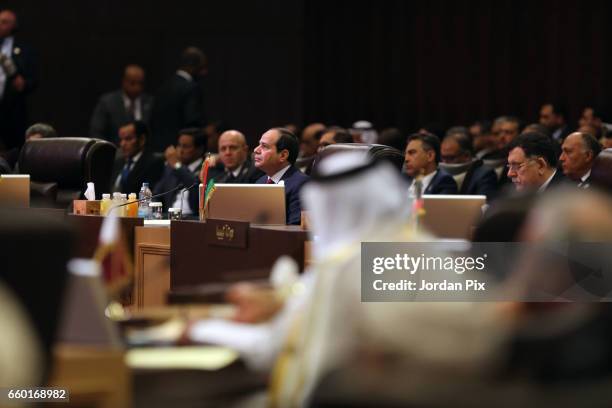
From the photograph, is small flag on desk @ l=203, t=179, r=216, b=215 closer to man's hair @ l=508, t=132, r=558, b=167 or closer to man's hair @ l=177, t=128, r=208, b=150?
man's hair @ l=508, t=132, r=558, b=167

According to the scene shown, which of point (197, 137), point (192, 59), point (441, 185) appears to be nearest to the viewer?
point (441, 185)

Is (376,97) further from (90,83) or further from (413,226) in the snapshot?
(413,226)

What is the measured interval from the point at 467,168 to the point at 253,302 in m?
5.12

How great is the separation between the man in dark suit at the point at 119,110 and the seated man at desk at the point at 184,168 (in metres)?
0.83

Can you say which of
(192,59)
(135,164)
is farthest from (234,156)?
(192,59)

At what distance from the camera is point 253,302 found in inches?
84.9

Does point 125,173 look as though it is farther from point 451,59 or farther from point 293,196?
point 451,59

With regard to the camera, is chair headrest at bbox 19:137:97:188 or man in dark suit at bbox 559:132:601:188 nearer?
man in dark suit at bbox 559:132:601:188

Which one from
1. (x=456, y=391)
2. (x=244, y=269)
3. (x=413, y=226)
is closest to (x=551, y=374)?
(x=456, y=391)

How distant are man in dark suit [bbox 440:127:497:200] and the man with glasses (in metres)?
1.23

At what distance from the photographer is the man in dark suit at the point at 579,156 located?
5.59 metres

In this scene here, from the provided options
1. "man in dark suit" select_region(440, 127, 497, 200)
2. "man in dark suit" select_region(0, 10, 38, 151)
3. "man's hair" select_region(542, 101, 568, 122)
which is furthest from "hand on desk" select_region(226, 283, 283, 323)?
"man's hair" select_region(542, 101, 568, 122)

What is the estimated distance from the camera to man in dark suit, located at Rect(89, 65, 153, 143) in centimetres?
911

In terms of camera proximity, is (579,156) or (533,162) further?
(579,156)
